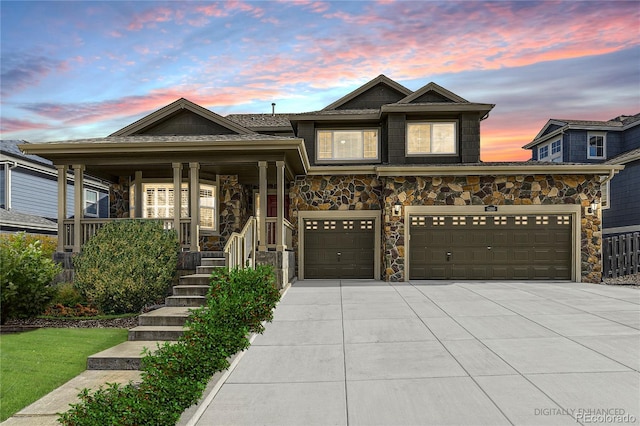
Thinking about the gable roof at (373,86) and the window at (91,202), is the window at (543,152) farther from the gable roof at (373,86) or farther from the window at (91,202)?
the window at (91,202)

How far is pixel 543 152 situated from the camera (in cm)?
2694

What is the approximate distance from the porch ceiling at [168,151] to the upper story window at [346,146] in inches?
146

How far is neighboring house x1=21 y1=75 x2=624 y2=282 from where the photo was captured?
48.4 feet

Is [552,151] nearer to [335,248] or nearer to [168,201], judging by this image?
[335,248]

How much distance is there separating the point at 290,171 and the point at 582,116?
59.9ft

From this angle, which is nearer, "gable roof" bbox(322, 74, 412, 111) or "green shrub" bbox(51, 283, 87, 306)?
"green shrub" bbox(51, 283, 87, 306)

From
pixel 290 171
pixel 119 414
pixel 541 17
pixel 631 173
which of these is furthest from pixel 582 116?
pixel 119 414

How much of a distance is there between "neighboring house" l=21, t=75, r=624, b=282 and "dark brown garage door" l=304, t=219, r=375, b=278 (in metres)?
0.04

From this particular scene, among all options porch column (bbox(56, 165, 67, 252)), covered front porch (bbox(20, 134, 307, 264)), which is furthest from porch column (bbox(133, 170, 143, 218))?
porch column (bbox(56, 165, 67, 252))

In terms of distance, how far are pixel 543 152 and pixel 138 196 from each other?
24016 mm

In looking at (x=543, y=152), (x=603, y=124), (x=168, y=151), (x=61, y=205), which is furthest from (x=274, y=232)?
(x=543, y=152)

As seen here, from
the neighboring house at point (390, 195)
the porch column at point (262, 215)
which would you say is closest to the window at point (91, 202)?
the neighboring house at point (390, 195)

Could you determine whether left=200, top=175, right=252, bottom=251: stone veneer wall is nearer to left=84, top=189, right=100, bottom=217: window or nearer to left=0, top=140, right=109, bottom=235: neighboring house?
left=0, top=140, right=109, bottom=235: neighboring house

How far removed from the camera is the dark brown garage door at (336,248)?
52.8 ft
